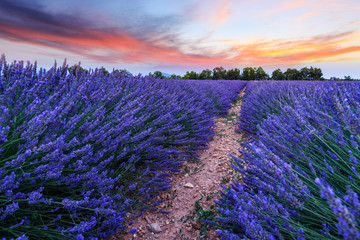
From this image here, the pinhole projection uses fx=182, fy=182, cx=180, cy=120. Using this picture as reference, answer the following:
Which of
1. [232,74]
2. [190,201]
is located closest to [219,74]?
[232,74]

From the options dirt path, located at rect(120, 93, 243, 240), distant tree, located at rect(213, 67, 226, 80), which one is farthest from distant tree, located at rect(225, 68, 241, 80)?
dirt path, located at rect(120, 93, 243, 240)

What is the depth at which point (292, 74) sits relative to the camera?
29.6 meters

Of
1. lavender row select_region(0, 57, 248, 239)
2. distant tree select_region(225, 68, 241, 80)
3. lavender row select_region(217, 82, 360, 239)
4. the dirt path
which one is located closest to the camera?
lavender row select_region(217, 82, 360, 239)

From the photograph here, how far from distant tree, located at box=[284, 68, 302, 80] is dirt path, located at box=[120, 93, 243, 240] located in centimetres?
3197

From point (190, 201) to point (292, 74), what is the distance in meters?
34.0

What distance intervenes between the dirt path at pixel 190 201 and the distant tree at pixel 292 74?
3197 centimetres

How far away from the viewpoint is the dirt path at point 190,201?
5.51ft

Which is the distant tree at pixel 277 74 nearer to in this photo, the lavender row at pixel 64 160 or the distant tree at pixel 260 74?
the distant tree at pixel 260 74

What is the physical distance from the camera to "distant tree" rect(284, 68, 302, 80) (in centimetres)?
2907

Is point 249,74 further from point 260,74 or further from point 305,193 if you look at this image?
point 305,193

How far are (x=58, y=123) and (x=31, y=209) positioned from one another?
1.88 feet

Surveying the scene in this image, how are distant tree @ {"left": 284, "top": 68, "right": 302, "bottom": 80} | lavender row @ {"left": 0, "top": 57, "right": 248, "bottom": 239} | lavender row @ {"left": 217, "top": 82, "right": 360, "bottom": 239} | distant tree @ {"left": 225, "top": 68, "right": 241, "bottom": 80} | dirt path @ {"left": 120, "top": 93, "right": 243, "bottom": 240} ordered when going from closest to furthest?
1. lavender row @ {"left": 217, "top": 82, "right": 360, "bottom": 239}
2. lavender row @ {"left": 0, "top": 57, "right": 248, "bottom": 239}
3. dirt path @ {"left": 120, "top": 93, "right": 243, "bottom": 240}
4. distant tree @ {"left": 284, "top": 68, "right": 302, "bottom": 80}
5. distant tree @ {"left": 225, "top": 68, "right": 241, "bottom": 80}

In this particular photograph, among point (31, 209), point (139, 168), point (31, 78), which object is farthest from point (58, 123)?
point (31, 78)

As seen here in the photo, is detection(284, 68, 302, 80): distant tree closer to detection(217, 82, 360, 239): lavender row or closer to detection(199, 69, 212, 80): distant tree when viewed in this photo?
detection(199, 69, 212, 80): distant tree
